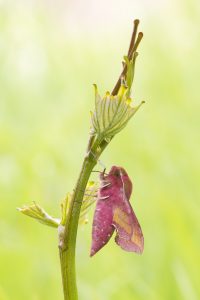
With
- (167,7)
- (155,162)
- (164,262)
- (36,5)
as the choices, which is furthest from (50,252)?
(167,7)

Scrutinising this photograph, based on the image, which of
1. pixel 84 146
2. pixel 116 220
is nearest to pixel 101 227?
pixel 116 220

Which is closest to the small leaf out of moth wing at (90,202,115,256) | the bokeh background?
moth wing at (90,202,115,256)

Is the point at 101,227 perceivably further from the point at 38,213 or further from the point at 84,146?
the point at 84,146

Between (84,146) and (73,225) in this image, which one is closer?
(73,225)

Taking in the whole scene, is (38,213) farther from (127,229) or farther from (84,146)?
(84,146)

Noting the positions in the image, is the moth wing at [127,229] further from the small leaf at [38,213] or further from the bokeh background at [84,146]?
the bokeh background at [84,146]
